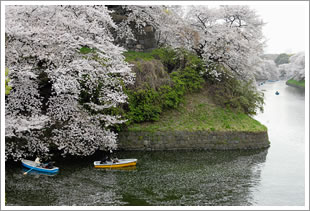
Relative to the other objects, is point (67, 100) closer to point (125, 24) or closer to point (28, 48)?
point (28, 48)

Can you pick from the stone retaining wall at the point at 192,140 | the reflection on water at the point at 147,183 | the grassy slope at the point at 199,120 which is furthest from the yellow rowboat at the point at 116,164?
the grassy slope at the point at 199,120

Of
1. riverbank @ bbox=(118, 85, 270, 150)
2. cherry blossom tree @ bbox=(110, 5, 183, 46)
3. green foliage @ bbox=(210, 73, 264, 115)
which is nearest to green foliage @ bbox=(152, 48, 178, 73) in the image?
cherry blossom tree @ bbox=(110, 5, 183, 46)

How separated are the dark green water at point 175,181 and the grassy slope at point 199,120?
185 centimetres

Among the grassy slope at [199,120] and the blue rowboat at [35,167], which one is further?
the grassy slope at [199,120]

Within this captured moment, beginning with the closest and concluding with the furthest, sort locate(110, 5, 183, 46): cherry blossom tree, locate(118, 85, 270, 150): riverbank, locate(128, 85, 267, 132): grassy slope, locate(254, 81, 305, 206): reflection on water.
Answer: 1. locate(254, 81, 305, 206): reflection on water
2. locate(118, 85, 270, 150): riverbank
3. locate(128, 85, 267, 132): grassy slope
4. locate(110, 5, 183, 46): cherry blossom tree

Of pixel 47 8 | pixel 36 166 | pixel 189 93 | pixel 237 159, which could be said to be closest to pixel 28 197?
pixel 36 166

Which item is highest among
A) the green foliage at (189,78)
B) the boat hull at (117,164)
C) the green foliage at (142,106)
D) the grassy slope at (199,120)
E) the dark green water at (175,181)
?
the green foliage at (189,78)

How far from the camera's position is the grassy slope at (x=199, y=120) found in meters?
20.9

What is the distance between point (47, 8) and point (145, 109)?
350 inches

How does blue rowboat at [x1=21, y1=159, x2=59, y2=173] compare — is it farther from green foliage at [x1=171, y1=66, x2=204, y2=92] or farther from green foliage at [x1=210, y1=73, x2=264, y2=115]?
green foliage at [x1=210, y1=73, x2=264, y2=115]

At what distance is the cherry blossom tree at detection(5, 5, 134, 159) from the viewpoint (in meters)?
15.3

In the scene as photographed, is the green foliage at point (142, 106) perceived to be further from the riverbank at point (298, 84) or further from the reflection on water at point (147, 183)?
the riverbank at point (298, 84)

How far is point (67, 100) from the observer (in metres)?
16.8

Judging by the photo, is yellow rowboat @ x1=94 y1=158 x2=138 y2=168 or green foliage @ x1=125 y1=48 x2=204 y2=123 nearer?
yellow rowboat @ x1=94 y1=158 x2=138 y2=168
